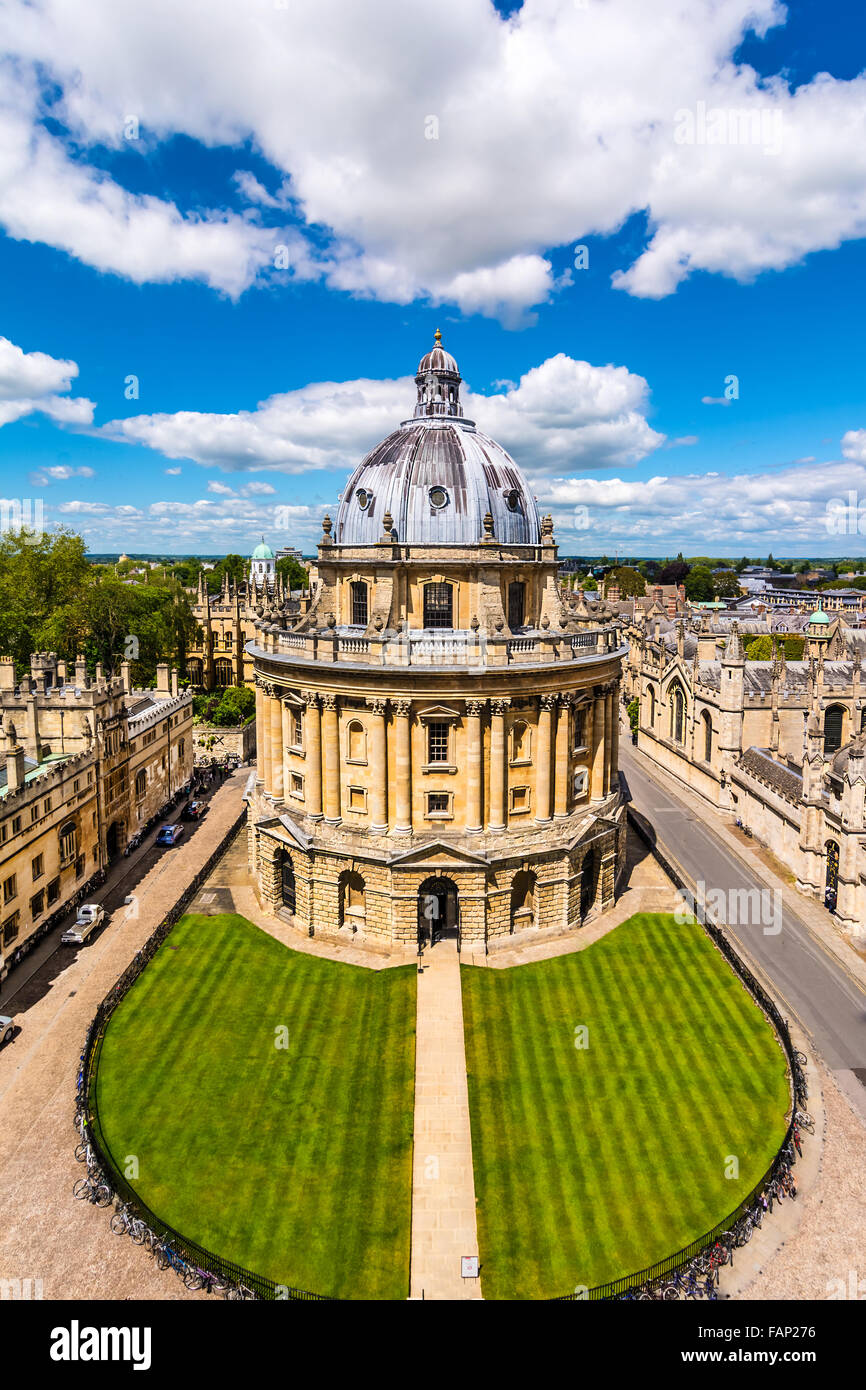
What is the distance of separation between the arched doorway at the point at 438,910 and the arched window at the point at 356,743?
24.2 feet

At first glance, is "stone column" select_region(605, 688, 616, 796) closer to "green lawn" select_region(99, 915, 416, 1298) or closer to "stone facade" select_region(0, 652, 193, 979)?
"green lawn" select_region(99, 915, 416, 1298)

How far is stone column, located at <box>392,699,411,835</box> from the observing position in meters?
38.7

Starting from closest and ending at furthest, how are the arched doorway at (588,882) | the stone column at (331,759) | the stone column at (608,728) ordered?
the stone column at (331,759)
the arched doorway at (588,882)
the stone column at (608,728)

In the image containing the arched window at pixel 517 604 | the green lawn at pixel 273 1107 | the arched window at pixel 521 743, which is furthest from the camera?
the arched window at pixel 517 604

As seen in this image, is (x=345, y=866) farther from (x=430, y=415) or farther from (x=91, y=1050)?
(x=430, y=415)

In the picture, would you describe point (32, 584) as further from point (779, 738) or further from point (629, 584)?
point (629, 584)

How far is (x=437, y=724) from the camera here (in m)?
39.6

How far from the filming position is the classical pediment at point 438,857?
38688 millimetres

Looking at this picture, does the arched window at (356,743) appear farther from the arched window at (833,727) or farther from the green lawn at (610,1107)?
the arched window at (833,727)

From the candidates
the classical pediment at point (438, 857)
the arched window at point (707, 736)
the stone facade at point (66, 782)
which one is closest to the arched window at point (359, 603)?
the classical pediment at point (438, 857)

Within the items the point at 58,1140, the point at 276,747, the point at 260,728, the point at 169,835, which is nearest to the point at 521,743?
the point at 276,747

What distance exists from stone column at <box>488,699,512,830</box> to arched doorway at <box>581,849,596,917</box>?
284 inches

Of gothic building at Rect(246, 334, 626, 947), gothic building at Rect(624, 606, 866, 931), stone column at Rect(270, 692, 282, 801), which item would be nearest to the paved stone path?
gothic building at Rect(246, 334, 626, 947)

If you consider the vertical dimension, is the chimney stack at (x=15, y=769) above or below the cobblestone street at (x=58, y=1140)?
above
